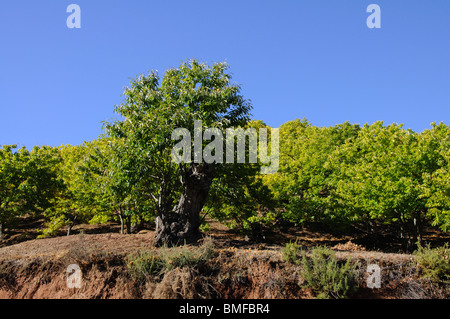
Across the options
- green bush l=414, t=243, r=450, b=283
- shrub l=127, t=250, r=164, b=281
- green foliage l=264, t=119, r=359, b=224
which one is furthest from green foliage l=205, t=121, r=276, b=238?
green bush l=414, t=243, r=450, b=283

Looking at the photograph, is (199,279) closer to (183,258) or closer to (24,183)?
(183,258)

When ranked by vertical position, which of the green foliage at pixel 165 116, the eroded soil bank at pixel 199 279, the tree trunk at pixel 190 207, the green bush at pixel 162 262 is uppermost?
the green foliage at pixel 165 116

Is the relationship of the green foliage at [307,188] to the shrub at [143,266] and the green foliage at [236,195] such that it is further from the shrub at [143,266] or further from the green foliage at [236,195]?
the shrub at [143,266]

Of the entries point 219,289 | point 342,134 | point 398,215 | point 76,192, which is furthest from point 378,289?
point 342,134

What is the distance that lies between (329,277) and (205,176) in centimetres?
665

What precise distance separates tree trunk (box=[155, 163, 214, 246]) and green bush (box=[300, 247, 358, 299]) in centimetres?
574

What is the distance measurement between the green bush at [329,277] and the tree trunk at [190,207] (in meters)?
5.74

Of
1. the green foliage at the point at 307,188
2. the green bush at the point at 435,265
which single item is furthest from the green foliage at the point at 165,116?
the green foliage at the point at 307,188

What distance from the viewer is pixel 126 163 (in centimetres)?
1077

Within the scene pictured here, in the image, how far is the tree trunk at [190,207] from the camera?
39.9 ft

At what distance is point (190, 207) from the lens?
1281cm

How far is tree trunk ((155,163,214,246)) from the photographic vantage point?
12.2m

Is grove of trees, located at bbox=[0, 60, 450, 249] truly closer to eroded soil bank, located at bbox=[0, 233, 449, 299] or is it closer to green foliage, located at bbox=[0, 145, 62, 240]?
green foliage, located at bbox=[0, 145, 62, 240]

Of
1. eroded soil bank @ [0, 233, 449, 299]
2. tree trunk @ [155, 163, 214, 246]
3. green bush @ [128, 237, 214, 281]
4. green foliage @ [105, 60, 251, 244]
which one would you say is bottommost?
eroded soil bank @ [0, 233, 449, 299]
